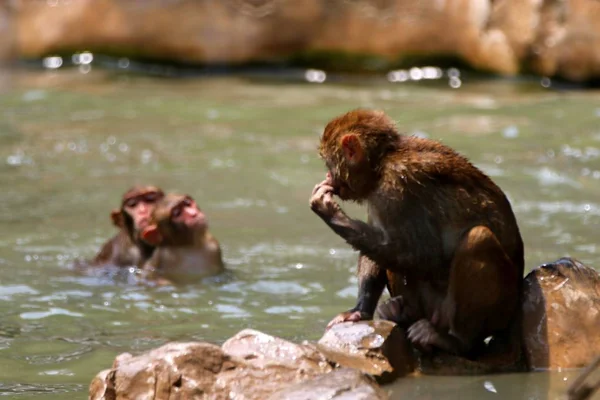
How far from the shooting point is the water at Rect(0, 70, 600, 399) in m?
6.92

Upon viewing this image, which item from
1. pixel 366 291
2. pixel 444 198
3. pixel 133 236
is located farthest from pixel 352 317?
pixel 133 236

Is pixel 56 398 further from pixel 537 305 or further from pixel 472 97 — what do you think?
pixel 472 97

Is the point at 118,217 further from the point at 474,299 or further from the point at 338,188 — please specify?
the point at 474,299

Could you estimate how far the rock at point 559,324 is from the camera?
5469 millimetres

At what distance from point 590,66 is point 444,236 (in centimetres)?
1170

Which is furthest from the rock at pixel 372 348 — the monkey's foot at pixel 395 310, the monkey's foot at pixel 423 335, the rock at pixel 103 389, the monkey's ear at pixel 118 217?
the monkey's ear at pixel 118 217

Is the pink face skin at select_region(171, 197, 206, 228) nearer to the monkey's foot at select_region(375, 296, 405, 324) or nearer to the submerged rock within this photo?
the monkey's foot at select_region(375, 296, 405, 324)

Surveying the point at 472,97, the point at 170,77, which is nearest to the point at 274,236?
the point at 472,97

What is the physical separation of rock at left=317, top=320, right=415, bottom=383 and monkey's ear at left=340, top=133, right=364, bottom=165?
79 centimetres

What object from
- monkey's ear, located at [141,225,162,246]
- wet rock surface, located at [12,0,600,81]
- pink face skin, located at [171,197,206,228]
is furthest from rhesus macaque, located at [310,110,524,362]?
wet rock surface, located at [12,0,600,81]

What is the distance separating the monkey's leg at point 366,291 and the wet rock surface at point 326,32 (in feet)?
37.6

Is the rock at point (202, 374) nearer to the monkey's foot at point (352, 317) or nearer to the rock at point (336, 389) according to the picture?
the rock at point (336, 389)

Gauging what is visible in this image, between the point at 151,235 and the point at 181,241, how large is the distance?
23cm

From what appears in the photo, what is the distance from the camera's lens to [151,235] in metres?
8.60
